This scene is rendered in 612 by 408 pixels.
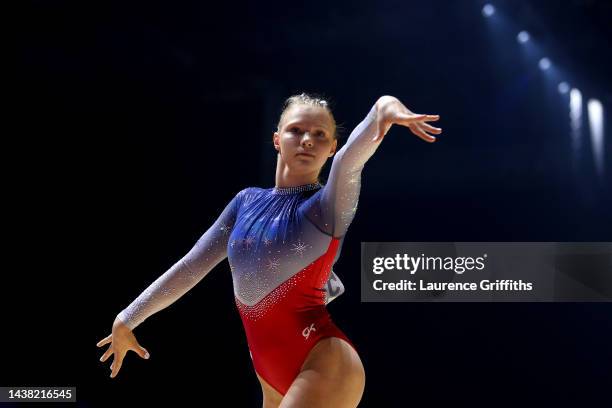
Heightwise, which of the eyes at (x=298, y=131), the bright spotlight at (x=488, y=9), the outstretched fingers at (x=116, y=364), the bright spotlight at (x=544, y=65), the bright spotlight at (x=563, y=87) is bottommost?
the outstretched fingers at (x=116, y=364)

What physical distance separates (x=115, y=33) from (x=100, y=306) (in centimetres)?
129

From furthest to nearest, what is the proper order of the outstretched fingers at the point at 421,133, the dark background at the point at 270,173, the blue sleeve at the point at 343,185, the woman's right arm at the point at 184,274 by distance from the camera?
1. the dark background at the point at 270,173
2. the woman's right arm at the point at 184,274
3. the blue sleeve at the point at 343,185
4. the outstretched fingers at the point at 421,133

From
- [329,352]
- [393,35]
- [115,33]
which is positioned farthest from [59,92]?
[329,352]

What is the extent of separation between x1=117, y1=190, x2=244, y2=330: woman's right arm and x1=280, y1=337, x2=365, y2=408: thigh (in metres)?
0.41

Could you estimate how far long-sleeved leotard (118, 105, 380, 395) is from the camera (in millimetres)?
1332

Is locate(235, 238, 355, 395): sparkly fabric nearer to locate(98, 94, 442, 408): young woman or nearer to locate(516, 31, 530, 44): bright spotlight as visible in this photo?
locate(98, 94, 442, 408): young woman

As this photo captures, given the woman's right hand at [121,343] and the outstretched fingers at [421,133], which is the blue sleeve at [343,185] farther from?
the woman's right hand at [121,343]

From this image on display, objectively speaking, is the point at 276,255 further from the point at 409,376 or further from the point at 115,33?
the point at 115,33

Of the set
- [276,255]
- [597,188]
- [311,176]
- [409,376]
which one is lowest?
[409,376]

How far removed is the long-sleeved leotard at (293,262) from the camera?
1332mm

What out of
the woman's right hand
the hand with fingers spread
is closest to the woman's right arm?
the woman's right hand

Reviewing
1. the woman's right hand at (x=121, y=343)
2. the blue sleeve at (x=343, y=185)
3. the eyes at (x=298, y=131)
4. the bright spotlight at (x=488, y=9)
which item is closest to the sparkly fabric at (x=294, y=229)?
the blue sleeve at (x=343, y=185)

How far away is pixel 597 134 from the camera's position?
3064mm

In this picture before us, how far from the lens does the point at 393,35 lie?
3.16m
